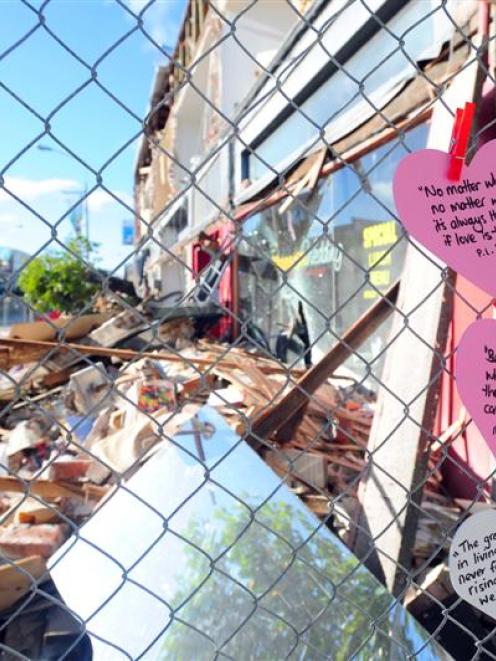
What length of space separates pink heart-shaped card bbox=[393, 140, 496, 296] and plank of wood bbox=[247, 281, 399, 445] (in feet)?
5.39

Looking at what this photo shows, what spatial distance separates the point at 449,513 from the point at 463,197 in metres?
2.21

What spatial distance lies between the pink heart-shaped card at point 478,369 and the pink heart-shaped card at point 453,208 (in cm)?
10

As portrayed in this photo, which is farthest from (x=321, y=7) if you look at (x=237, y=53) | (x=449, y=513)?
(x=237, y=53)

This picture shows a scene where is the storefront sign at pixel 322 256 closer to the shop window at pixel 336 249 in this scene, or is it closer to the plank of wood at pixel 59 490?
the shop window at pixel 336 249

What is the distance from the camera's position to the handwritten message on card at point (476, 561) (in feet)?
4.24

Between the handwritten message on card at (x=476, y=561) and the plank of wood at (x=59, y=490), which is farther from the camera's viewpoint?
the plank of wood at (x=59, y=490)

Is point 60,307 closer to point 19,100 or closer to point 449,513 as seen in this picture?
point 449,513

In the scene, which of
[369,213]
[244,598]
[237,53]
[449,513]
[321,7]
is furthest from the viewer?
[237,53]

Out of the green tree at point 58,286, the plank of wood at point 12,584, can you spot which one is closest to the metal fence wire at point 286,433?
the plank of wood at point 12,584

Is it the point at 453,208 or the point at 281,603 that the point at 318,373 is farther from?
the point at 453,208

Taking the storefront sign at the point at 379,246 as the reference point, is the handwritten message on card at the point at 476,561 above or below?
below

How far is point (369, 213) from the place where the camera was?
4750 mm

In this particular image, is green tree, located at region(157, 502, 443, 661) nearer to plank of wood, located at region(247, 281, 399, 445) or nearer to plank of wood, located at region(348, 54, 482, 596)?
plank of wood, located at region(348, 54, 482, 596)

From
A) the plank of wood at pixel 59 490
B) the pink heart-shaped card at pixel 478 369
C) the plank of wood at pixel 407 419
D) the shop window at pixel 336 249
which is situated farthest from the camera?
the shop window at pixel 336 249
